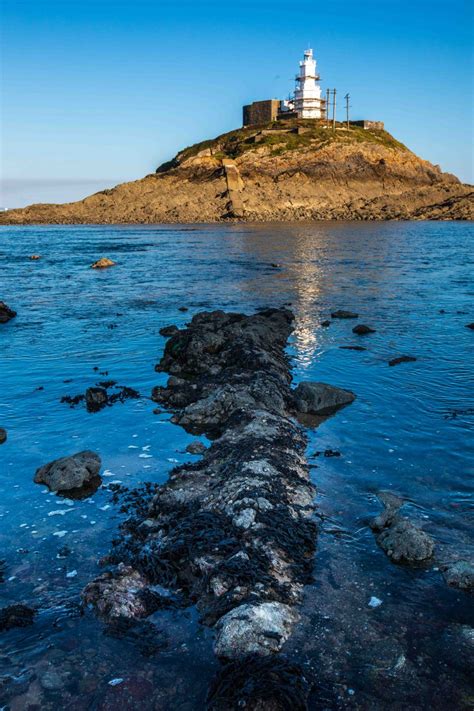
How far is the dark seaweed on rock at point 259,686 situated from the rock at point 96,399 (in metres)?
9.42

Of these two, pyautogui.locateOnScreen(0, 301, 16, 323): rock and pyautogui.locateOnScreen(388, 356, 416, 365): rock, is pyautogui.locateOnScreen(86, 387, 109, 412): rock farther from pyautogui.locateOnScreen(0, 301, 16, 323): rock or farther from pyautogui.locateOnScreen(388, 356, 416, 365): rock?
pyautogui.locateOnScreen(0, 301, 16, 323): rock

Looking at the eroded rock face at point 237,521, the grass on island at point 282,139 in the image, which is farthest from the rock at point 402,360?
the grass on island at point 282,139

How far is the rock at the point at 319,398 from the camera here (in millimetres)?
14586

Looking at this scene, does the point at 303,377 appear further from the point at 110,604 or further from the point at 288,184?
the point at 288,184

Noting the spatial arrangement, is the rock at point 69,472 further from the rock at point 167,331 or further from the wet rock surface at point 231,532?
the rock at point 167,331

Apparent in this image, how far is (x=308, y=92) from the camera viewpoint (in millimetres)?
147125

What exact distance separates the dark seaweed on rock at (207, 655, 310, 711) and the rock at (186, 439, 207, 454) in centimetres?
596

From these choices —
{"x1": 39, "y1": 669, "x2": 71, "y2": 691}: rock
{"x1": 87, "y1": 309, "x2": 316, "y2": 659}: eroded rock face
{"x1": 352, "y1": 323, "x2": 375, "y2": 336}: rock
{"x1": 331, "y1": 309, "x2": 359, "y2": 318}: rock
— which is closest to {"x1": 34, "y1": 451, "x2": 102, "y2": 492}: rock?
{"x1": 87, "y1": 309, "x2": 316, "y2": 659}: eroded rock face

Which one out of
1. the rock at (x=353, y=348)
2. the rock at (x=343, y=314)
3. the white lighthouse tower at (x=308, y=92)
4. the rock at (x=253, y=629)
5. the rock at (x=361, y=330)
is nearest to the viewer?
the rock at (x=253, y=629)

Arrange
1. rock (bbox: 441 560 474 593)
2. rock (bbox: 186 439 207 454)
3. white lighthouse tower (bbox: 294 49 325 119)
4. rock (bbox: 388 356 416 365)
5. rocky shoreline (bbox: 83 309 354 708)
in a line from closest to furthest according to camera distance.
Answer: rocky shoreline (bbox: 83 309 354 708), rock (bbox: 441 560 474 593), rock (bbox: 186 439 207 454), rock (bbox: 388 356 416 365), white lighthouse tower (bbox: 294 49 325 119)

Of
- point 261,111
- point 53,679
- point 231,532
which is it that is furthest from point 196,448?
point 261,111

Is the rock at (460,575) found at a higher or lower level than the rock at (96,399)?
lower

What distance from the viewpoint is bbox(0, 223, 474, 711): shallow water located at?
6.46 meters

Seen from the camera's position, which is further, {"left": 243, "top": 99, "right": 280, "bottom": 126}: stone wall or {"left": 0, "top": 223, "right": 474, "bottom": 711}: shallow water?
{"left": 243, "top": 99, "right": 280, "bottom": 126}: stone wall
